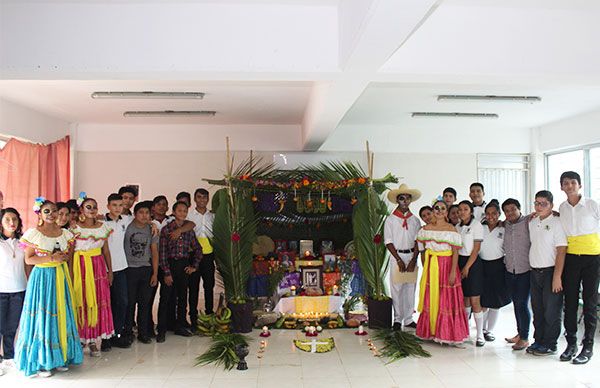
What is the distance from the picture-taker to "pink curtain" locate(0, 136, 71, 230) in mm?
6309

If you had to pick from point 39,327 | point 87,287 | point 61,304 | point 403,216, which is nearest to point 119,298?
point 87,287

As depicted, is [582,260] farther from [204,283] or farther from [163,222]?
[163,222]

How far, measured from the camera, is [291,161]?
8258 millimetres

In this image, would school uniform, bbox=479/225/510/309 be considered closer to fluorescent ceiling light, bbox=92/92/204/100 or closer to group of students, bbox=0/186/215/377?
group of students, bbox=0/186/215/377

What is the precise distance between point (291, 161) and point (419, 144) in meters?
2.37

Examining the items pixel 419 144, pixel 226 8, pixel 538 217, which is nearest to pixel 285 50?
pixel 226 8

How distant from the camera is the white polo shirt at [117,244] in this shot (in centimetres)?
472

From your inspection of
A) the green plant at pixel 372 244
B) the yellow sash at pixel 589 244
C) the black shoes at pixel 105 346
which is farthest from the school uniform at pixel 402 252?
the black shoes at pixel 105 346

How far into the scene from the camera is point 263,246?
696cm

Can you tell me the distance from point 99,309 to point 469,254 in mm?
3765

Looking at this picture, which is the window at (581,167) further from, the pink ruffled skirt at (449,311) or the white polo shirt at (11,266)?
the white polo shirt at (11,266)

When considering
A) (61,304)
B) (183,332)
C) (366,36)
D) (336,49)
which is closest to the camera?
(366,36)

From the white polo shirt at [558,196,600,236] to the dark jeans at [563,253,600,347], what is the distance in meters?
0.24

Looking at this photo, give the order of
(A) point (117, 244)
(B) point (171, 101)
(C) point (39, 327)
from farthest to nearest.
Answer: (B) point (171, 101)
(A) point (117, 244)
(C) point (39, 327)
